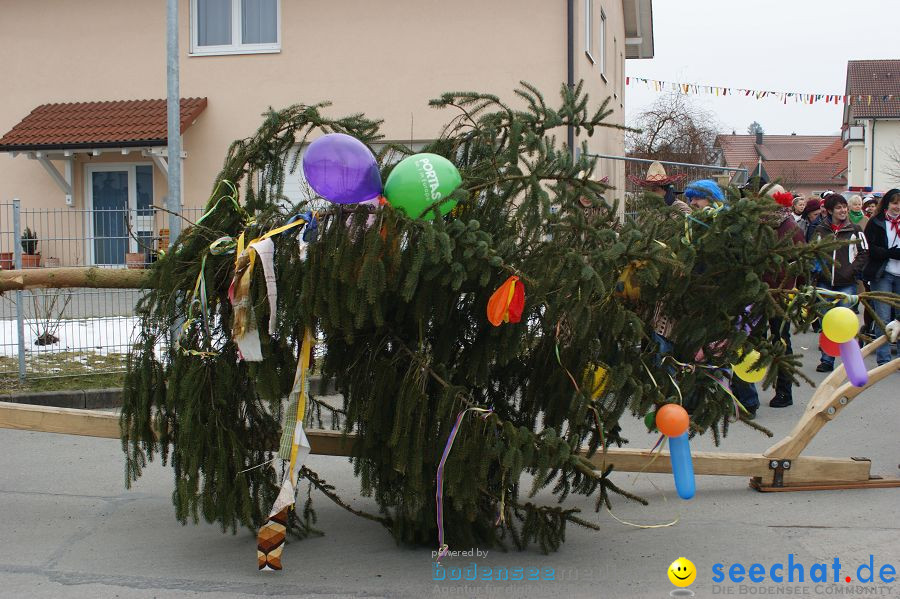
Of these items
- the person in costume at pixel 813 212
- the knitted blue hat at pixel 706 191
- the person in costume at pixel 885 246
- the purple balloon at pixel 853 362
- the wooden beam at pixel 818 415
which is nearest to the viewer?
the purple balloon at pixel 853 362

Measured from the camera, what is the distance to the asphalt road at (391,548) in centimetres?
428

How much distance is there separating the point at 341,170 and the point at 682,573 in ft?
7.87

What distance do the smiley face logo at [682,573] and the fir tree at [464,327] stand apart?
463mm

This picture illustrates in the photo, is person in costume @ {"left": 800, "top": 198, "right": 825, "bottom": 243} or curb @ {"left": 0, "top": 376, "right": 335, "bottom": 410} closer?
curb @ {"left": 0, "top": 376, "right": 335, "bottom": 410}

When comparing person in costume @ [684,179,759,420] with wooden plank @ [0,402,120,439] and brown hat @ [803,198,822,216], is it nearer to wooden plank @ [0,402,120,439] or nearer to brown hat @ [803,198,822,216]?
wooden plank @ [0,402,120,439]

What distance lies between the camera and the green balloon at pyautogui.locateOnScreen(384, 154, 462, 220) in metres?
4.07

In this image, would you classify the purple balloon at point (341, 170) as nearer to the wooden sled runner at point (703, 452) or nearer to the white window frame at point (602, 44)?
the wooden sled runner at point (703, 452)

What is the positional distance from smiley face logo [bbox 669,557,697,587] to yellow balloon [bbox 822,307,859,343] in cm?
126

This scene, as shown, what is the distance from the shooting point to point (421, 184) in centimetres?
408

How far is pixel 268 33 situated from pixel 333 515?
15037 millimetres

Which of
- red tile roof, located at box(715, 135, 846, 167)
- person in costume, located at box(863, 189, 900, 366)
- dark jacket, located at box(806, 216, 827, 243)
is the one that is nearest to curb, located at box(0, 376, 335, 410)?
dark jacket, located at box(806, 216, 827, 243)

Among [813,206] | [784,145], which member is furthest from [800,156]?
[813,206]

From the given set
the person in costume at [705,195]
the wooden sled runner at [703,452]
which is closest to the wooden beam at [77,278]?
the wooden sled runner at [703,452]

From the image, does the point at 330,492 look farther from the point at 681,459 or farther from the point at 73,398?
the point at 73,398
